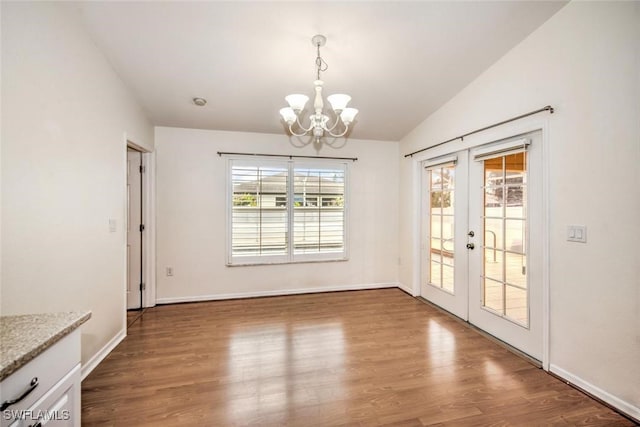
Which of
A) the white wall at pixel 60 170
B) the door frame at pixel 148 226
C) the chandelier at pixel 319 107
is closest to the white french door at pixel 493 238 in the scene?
the chandelier at pixel 319 107

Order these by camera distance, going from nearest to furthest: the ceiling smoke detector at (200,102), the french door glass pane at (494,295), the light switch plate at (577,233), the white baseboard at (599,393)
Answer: the white baseboard at (599,393), the light switch plate at (577,233), the french door glass pane at (494,295), the ceiling smoke detector at (200,102)

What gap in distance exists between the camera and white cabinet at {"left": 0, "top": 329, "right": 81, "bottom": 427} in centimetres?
97

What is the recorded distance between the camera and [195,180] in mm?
4098

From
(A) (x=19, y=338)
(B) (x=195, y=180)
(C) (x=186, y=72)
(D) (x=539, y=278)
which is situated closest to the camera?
(A) (x=19, y=338)

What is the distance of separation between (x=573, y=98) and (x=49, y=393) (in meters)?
3.51

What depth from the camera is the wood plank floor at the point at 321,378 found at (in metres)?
1.89

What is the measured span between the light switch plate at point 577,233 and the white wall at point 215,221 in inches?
107

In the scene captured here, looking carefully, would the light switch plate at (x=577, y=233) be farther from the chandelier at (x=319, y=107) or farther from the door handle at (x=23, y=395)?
the door handle at (x=23, y=395)

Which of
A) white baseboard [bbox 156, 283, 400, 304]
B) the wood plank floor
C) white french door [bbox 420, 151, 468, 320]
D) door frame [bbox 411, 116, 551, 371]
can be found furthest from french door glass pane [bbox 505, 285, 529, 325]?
white baseboard [bbox 156, 283, 400, 304]

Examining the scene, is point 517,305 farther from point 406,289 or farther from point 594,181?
point 406,289

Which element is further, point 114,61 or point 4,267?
point 114,61

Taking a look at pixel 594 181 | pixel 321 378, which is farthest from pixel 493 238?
pixel 321 378

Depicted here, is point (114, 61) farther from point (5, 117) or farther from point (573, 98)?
point (573, 98)

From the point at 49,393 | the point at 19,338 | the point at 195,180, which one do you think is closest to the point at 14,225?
the point at 19,338
